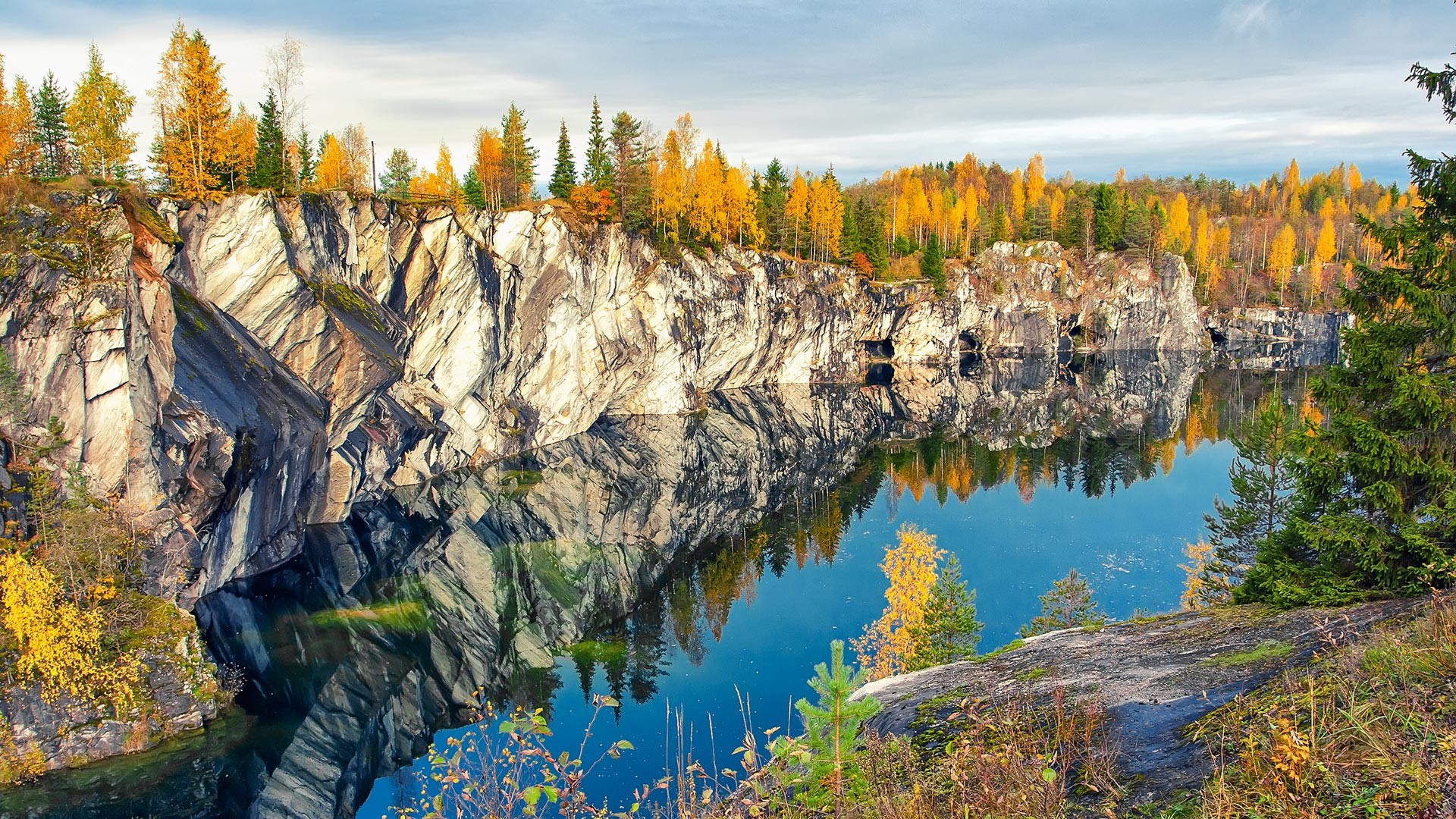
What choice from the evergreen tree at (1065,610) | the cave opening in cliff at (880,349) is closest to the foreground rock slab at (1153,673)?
the evergreen tree at (1065,610)

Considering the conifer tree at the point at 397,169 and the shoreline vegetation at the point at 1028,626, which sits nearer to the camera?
the shoreline vegetation at the point at 1028,626

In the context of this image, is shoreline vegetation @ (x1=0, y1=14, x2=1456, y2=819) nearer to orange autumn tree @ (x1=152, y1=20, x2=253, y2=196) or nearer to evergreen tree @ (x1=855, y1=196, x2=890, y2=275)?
orange autumn tree @ (x1=152, y1=20, x2=253, y2=196)

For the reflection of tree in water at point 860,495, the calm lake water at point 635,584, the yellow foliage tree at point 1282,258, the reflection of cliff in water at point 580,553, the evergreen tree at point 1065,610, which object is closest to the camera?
the calm lake water at point 635,584

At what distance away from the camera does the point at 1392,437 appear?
11.4m

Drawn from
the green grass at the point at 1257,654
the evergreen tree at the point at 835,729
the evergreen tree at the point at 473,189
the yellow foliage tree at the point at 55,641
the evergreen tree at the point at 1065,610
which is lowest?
the evergreen tree at the point at 1065,610

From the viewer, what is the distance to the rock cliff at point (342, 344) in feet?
72.8

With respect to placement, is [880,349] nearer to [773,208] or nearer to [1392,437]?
[773,208]

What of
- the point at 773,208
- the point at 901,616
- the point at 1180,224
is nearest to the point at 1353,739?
the point at 901,616

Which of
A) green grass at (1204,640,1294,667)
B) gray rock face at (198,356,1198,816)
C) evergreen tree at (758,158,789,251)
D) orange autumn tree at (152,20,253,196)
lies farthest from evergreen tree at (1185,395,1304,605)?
evergreen tree at (758,158,789,251)

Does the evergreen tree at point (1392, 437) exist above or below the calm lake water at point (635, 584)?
above

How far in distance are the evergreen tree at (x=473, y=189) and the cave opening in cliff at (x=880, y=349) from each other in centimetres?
5207

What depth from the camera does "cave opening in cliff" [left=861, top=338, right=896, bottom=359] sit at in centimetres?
10194

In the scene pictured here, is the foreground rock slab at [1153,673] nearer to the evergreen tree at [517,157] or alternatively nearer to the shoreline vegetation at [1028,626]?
the shoreline vegetation at [1028,626]

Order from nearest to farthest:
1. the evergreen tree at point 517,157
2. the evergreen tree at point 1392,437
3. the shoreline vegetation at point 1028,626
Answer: the shoreline vegetation at point 1028,626
the evergreen tree at point 1392,437
the evergreen tree at point 517,157
